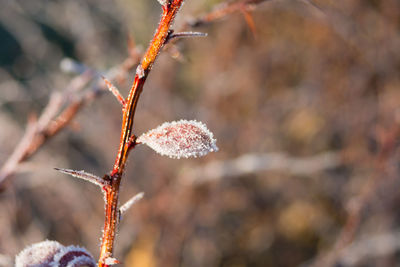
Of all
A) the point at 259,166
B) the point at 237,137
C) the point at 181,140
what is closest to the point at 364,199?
the point at 259,166

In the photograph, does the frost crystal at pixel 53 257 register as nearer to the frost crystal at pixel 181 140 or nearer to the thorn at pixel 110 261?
the thorn at pixel 110 261

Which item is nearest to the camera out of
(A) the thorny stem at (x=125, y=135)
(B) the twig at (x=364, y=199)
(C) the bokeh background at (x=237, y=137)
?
(A) the thorny stem at (x=125, y=135)

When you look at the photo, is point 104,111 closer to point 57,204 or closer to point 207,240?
point 57,204

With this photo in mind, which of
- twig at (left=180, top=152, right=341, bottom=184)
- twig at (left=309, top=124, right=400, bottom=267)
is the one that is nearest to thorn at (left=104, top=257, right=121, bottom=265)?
twig at (left=180, top=152, right=341, bottom=184)

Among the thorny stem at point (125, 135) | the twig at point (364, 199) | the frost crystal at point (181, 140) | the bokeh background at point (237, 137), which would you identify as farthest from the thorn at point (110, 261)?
the bokeh background at point (237, 137)

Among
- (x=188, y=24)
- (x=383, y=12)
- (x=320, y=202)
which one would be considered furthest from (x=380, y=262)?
(x=188, y=24)

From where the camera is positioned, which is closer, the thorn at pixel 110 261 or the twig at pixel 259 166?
the thorn at pixel 110 261
